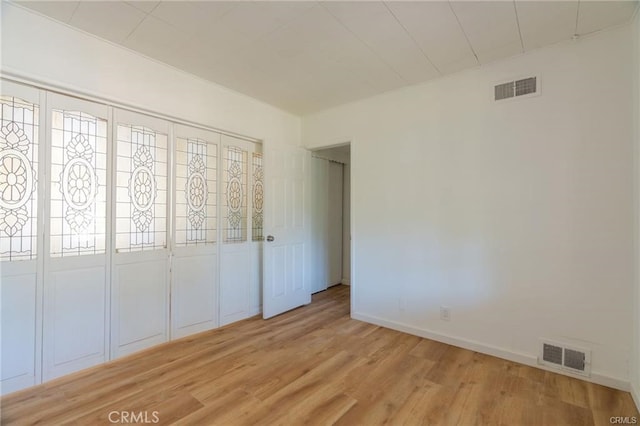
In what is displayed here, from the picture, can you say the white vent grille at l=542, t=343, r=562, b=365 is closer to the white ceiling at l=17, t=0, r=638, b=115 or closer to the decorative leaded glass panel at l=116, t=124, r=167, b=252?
the white ceiling at l=17, t=0, r=638, b=115

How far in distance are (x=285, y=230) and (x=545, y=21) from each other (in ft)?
10.6

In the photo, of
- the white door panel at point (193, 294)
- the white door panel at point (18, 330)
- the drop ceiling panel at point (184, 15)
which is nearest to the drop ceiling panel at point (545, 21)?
the drop ceiling panel at point (184, 15)

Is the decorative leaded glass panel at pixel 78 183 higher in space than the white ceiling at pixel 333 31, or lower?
lower

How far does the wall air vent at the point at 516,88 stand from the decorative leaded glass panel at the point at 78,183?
358cm

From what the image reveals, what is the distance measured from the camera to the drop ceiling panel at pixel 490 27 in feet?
6.73

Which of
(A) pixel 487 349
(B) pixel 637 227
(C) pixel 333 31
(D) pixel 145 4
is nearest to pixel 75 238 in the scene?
(D) pixel 145 4

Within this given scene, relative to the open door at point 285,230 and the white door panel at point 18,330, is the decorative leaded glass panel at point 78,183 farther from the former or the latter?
the open door at point 285,230

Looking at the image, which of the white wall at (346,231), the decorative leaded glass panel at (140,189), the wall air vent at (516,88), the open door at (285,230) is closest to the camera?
the wall air vent at (516,88)

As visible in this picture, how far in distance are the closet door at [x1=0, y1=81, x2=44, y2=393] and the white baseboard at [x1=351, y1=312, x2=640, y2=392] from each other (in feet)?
9.93

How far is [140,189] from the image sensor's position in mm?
2791

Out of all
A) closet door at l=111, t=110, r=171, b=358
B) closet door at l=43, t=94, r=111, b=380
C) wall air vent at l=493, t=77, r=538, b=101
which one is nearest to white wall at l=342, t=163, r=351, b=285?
wall air vent at l=493, t=77, r=538, b=101

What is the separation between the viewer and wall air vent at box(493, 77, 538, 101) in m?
2.55

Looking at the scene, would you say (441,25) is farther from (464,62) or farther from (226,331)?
(226,331)

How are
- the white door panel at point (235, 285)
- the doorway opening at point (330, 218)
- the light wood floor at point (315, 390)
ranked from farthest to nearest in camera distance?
the doorway opening at point (330, 218) < the white door panel at point (235, 285) < the light wood floor at point (315, 390)
